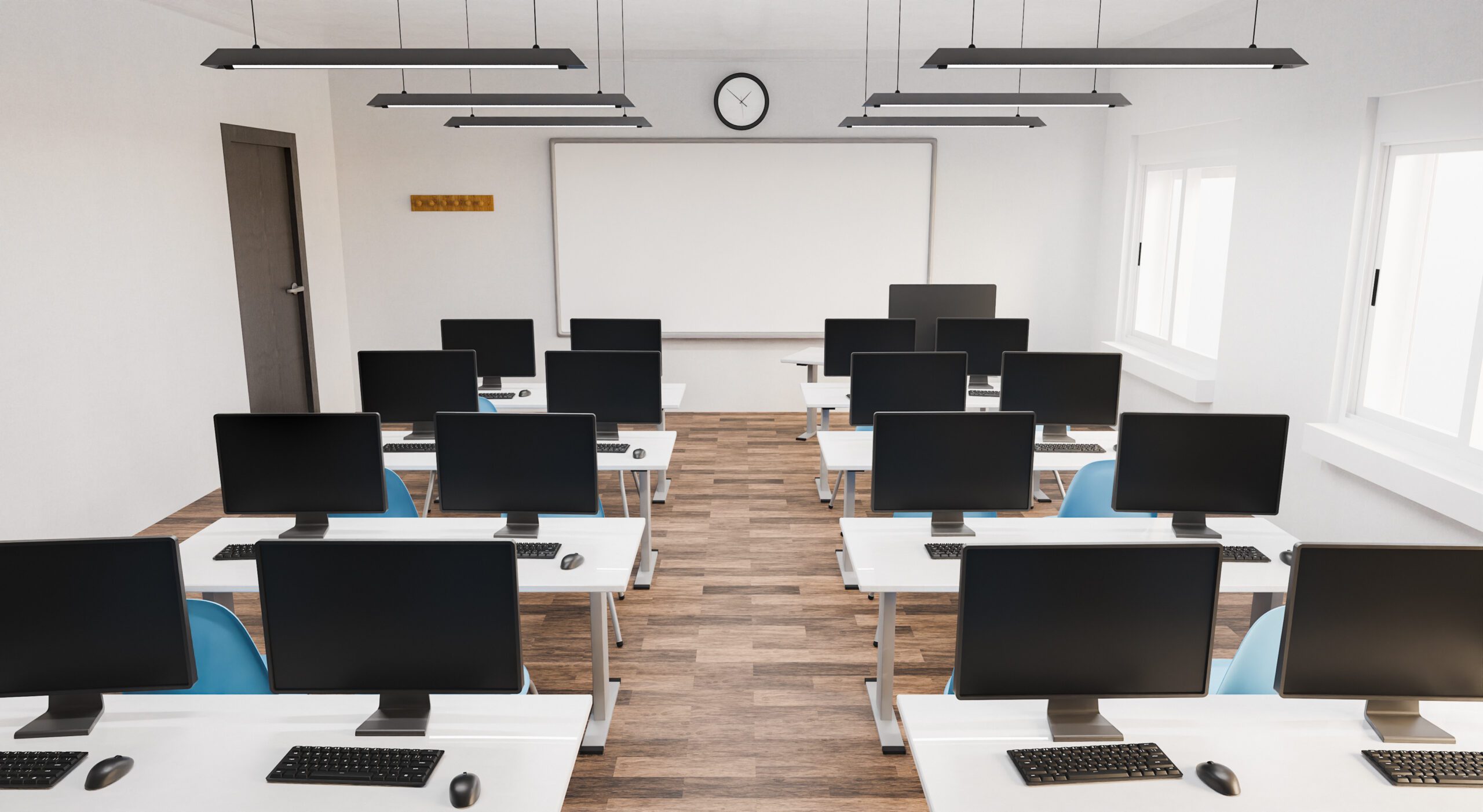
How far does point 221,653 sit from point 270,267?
4943mm

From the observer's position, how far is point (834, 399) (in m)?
5.75

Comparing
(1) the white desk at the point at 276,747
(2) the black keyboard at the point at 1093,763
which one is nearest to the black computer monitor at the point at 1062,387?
(2) the black keyboard at the point at 1093,763

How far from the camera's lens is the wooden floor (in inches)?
119

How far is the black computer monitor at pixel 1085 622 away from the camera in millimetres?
1996

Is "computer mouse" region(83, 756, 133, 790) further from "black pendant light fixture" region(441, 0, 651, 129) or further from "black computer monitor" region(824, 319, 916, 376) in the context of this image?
"black computer monitor" region(824, 319, 916, 376)

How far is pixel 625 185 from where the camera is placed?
25.2ft

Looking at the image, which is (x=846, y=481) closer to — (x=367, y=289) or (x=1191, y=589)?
(x=1191, y=589)

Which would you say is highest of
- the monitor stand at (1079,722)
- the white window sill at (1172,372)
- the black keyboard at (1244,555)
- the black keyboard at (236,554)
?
the white window sill at (1172,372)

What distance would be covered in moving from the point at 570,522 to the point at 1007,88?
577cm

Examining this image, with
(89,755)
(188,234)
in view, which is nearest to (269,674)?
(89,755)

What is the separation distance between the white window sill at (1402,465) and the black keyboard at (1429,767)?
1.98 metres

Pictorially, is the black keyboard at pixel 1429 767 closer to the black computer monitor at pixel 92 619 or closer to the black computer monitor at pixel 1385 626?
the black computer monitor at pixel 1385 626

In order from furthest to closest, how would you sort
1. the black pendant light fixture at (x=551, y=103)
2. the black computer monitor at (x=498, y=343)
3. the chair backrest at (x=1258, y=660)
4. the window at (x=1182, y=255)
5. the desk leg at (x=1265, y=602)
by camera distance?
1. the window at (x=1182, y=255)
2. the black computer monitor at (x=498, y=343)
3. the black pendant light fixture at (x=551, y=103)
4. the desk leg at (x=1265, y=602)
5. the chair backrest at (x=1258, y=660)

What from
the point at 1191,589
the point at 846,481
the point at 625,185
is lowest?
the point at 846,481
